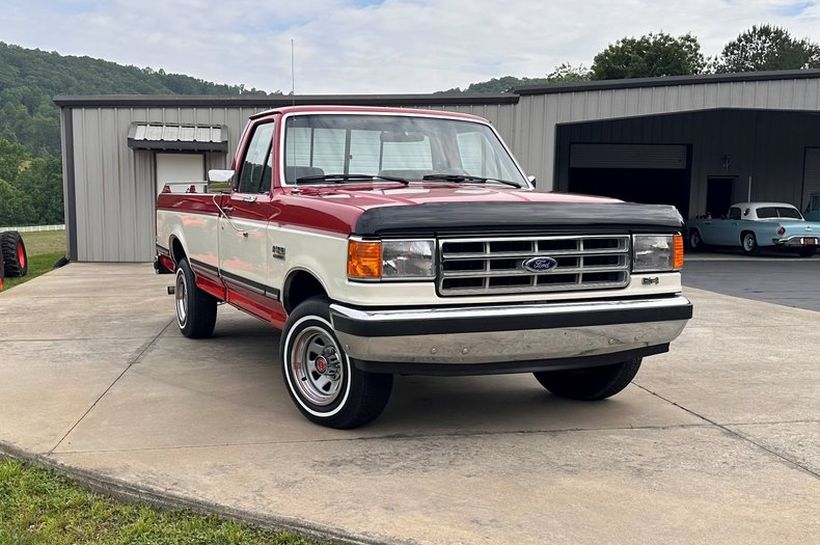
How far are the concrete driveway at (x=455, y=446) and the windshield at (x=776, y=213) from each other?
625 inches

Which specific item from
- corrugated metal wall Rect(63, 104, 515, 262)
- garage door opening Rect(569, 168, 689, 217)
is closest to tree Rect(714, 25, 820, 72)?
garage door opening Rect(569, 168, 689, 217)

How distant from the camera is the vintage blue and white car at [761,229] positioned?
20.4 meters

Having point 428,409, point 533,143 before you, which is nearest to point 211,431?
point 428,409

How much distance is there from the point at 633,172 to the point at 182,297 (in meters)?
20.8

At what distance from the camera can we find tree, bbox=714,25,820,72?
7206 cm

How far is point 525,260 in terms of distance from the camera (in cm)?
417

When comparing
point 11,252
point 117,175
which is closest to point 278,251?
point 11,252

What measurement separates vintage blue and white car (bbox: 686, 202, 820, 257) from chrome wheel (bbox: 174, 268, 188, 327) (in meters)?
17.7

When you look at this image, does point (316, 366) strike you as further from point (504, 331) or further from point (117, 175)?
point (117, 175)

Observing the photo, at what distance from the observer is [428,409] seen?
199 inches

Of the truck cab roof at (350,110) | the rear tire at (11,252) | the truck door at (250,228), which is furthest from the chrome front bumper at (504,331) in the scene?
the rear tire at (11,252)

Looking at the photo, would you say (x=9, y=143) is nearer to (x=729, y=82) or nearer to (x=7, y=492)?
(x=729, y=82)

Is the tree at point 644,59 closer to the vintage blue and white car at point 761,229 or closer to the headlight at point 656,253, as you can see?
the vintage blue and white car at point 761,229

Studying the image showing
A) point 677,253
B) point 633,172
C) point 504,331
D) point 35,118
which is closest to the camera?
point 504,331
